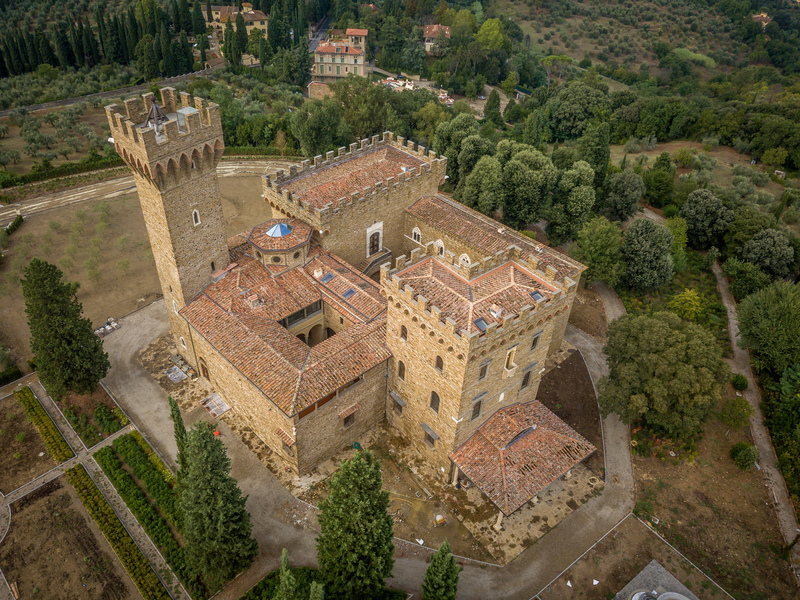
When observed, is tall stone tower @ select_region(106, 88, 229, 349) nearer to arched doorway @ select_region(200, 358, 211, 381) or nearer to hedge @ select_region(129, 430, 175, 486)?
arched doorway @ select_region(200, 358, 211, 381)

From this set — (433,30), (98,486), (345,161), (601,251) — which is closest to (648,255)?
(601,251)

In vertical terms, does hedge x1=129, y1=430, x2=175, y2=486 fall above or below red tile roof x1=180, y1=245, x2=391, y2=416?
below

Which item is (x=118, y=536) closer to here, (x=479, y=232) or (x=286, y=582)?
(x=286, y=582)

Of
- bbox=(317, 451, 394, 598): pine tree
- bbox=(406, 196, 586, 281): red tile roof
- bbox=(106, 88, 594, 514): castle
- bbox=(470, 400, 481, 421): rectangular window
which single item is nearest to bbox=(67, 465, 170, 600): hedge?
bbox=(106, 88, 594, 514): castle

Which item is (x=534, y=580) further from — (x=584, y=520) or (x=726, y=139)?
(x=726, y=139)

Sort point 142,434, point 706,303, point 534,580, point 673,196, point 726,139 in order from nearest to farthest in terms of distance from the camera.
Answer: point 534,580
point 142,434
point 706,303
point 673,196
point 726,139

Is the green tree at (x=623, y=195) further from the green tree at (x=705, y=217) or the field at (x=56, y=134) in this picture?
Answer: the field at (x=56, y=134)

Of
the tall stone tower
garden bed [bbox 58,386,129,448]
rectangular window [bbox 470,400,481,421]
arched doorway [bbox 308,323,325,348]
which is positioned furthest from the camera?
arched doorway [bbox 308,323,325,348]

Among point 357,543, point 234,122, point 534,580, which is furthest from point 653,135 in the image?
point 357,543
